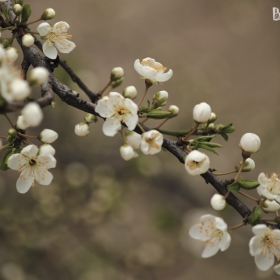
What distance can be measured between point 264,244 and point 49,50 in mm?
821

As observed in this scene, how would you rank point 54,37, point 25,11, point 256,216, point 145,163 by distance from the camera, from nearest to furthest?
point 256,216 < point 25,11 < point 54,37 < point 145,163

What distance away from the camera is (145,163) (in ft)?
8.08

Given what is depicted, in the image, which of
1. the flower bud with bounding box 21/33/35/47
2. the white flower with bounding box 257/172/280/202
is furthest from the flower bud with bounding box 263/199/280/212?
the flower bud with bounding box 21/33/35/47

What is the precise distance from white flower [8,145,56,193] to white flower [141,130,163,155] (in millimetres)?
240

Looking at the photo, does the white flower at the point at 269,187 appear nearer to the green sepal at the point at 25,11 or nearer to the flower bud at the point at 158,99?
the flower bud at the point at 158,99

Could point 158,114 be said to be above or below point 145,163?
above

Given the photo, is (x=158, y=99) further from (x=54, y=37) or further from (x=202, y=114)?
(x=54, y=37)

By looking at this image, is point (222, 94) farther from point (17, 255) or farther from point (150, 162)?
point (17, 255)

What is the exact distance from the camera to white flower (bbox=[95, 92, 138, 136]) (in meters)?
0.85

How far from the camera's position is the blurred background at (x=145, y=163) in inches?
93.0

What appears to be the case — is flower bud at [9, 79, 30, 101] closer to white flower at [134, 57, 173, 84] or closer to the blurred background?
white flower at [134, 57, 173, 84]

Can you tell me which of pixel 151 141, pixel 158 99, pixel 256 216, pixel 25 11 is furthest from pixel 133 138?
pixel 25 11

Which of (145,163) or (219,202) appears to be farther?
(145,163)

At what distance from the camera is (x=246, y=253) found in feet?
9.59
